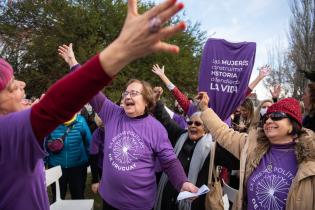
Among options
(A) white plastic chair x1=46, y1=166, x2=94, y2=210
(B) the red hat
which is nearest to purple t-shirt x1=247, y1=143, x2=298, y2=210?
(B) the red hat

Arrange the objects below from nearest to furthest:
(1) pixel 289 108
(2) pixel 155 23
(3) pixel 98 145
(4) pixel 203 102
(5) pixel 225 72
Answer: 1. (2) pixel 155 23
2. (1) pixel 289 108
3. (4) pixel 203 102
4. (5) pixel 225 72
5. (3) pixel 98 145

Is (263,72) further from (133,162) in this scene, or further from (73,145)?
(73,145)

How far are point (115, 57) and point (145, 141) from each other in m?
1.81

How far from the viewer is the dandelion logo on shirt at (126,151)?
291cm

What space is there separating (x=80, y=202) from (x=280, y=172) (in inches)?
103

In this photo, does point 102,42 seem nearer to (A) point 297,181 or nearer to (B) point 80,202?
(B) point 80,202

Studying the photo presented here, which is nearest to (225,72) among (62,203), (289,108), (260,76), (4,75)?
(260,76)

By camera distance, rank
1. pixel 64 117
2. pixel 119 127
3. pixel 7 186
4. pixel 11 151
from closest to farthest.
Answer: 1. pixel 64 117
2. pixel 11 151
3. pixel 7 186
4. pixel 119 127

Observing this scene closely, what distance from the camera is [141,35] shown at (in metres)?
1.18

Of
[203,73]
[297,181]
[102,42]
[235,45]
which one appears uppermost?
[102,42]

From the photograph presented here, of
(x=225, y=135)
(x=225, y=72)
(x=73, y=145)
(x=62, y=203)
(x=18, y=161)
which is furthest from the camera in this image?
(x=73, y=145)

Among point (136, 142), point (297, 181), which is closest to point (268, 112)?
point (297, 181)

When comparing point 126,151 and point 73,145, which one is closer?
point 126,151

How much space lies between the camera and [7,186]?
150cm
